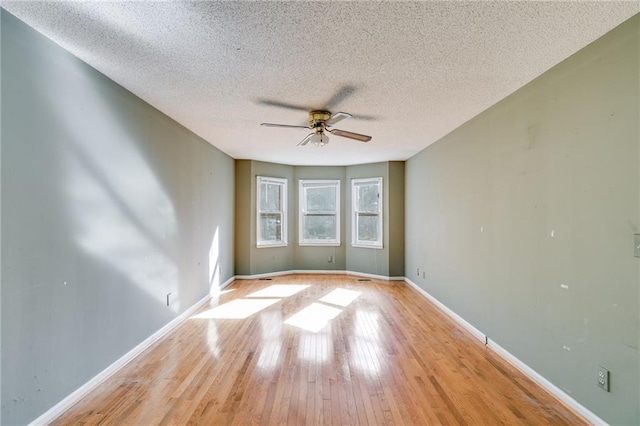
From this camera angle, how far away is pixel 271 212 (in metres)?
6.25

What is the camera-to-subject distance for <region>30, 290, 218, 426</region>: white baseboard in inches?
73.8

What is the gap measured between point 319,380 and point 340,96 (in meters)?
2.45

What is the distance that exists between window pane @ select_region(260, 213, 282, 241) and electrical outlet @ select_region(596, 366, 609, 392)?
5.21 metres

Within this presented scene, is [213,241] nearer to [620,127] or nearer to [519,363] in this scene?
[519,363]

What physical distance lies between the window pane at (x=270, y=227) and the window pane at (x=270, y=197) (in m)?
0.15

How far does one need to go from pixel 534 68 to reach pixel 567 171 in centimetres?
81

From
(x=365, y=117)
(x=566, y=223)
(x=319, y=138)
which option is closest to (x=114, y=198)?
(x=319, y=138)

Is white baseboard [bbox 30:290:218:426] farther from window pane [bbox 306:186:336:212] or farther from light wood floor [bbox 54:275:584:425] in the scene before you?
window pane [bbox 306:186:336:212]

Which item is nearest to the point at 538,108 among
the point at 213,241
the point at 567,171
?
the point at 567,171

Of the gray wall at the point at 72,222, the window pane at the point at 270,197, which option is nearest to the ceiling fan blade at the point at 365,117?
the gray wall at the point at 72,222

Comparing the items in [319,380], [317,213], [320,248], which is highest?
[317,213]

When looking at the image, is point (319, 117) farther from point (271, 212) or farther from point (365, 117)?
point (271, 212)

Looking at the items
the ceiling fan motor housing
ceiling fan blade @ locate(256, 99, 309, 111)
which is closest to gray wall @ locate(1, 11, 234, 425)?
ceiling fan blade @ locate(256, 99, 309, 111)

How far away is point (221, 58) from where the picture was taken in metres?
2.07
